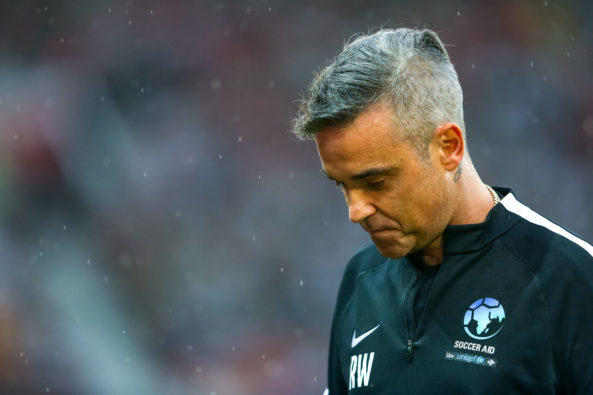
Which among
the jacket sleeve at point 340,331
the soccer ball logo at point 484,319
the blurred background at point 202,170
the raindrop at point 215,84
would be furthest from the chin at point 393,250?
the raindrop at point 215,84

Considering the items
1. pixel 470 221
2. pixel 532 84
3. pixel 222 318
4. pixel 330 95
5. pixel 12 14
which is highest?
pixel 12 14

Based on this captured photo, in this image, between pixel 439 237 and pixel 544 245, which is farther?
pixel 439 237

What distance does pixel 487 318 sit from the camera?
6.66 ft

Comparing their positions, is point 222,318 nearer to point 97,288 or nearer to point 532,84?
point 97,288

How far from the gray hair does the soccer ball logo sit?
1.26 feet

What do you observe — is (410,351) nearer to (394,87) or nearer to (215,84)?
(394,87)

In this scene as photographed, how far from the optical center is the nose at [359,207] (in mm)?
2064

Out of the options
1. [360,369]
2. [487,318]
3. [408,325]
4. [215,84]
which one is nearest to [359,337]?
[360,369]

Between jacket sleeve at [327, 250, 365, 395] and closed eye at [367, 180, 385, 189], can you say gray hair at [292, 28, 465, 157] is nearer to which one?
closed eye at [367, 180, 385, 189]

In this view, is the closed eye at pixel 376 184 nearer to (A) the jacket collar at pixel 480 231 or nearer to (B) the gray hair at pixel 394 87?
(B) the gray hair at pixel 394 87

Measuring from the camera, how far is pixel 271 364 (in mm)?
6375

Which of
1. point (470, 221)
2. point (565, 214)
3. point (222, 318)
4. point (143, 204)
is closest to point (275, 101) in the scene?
point (143, 204)

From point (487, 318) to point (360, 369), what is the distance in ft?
1.31

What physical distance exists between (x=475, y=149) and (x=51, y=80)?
3525 millimetres
